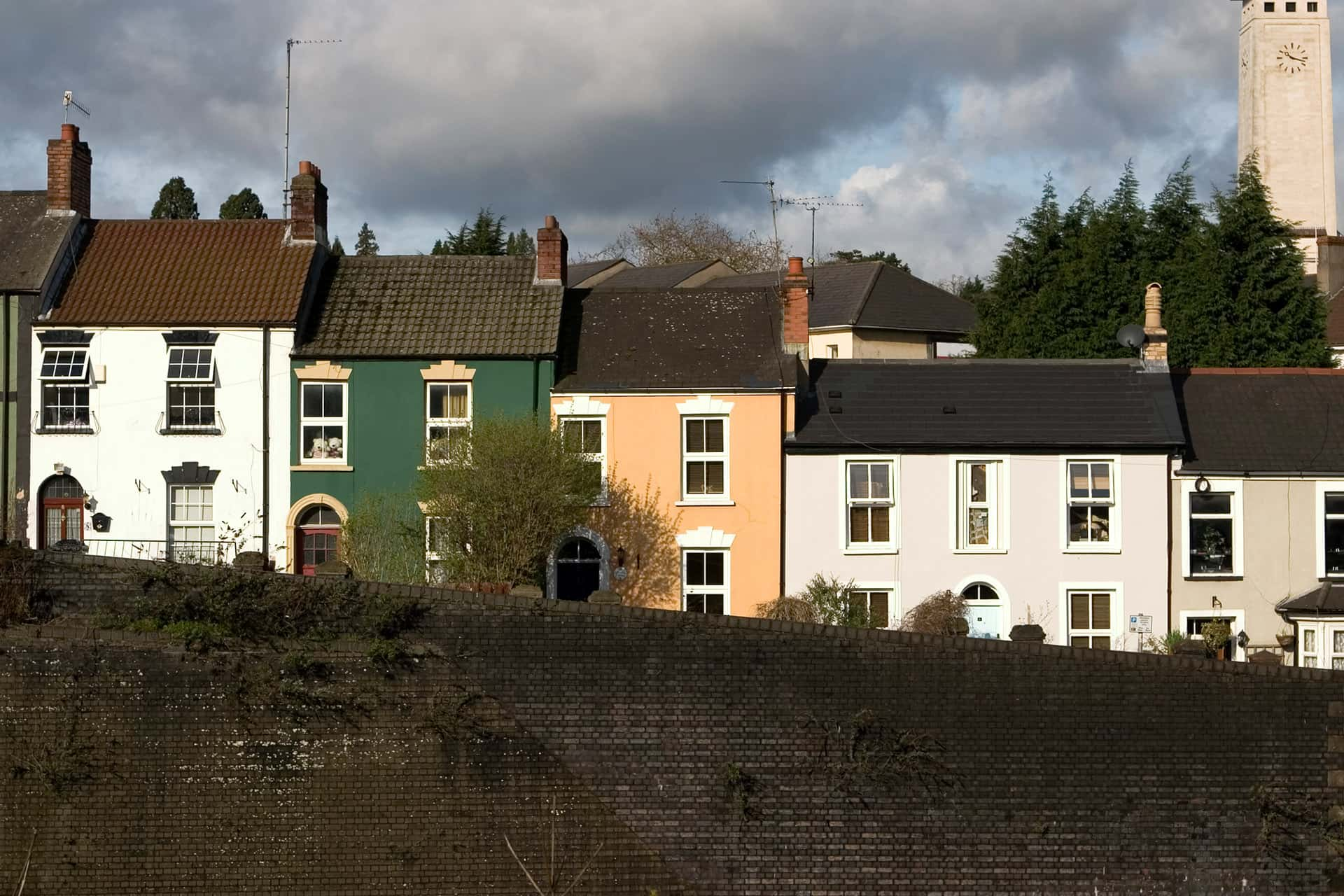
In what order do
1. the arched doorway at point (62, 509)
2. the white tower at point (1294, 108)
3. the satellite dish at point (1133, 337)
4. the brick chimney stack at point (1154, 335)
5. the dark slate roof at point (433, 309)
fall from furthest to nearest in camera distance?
1. the white tower at point (1294, 108)
2. the satellite dish at point (1133, 337)
3. the brick chimney stack at point (1154, 335)
4. the dark slate roof at point (433, 309)
5. the arched doorway at point (62, 509)

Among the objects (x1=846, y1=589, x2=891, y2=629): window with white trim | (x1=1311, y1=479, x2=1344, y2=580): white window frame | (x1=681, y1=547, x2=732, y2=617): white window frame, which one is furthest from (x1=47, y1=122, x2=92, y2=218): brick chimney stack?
(x1=1311, y1=479, x2=1344, y2=580): white window frame

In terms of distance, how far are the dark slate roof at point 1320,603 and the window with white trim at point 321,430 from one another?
17.9m

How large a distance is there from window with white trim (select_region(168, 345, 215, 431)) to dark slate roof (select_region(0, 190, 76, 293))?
304cm

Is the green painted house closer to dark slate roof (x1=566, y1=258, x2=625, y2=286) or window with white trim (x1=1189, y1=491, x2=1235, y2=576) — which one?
window with white trim (x1=1189, y1=491, x2=1235, y2=576)

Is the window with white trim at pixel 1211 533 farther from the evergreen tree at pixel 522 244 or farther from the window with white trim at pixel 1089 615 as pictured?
the evergreen tree at pixel 522 244

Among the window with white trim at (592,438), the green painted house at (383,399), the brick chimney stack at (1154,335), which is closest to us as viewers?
the window with white trim at (592,438)

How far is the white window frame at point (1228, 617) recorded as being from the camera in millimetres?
29281

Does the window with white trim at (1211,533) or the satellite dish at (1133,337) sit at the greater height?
the satellite dish at (1133,337)

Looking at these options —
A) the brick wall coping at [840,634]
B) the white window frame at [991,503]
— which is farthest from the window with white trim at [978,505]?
the brick wall coping at [840,634]

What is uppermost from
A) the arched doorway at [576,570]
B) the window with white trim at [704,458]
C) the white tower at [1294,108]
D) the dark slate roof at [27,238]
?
the white tower at [1294,108]

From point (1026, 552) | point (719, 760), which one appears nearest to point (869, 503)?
point (1026, 552)

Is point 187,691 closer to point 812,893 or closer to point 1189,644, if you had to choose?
point 812,893

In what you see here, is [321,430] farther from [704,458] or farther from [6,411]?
[704,458]

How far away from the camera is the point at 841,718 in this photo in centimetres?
2047
